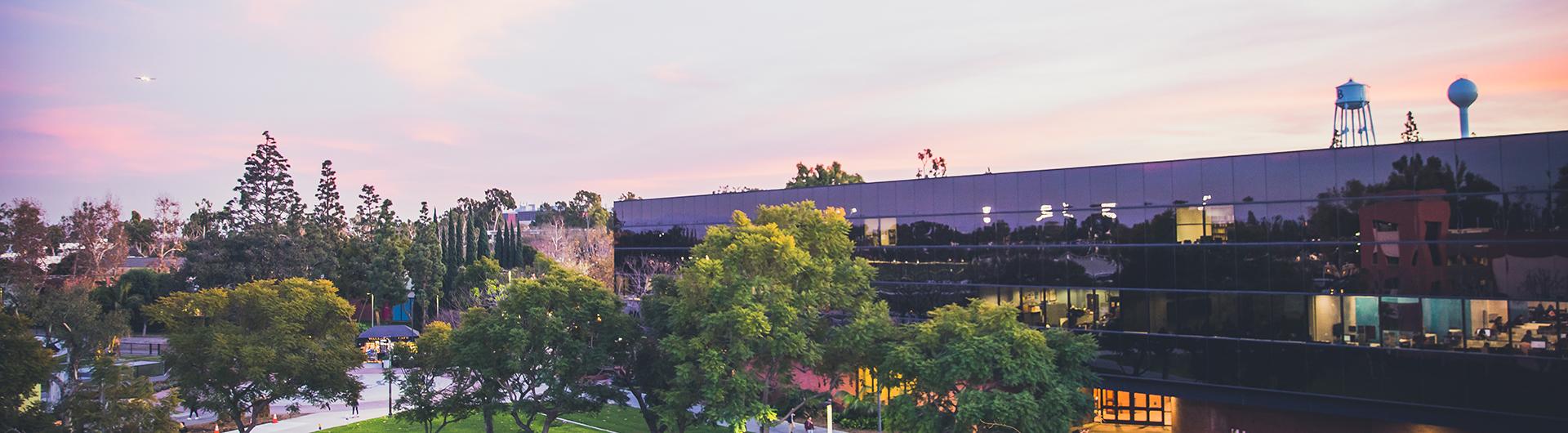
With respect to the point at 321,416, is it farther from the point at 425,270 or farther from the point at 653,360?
the point at 425,270

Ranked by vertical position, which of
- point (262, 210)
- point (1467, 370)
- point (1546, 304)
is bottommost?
point (1467, 370)

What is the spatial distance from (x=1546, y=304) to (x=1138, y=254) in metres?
11.1

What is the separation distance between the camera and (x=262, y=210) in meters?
79.8

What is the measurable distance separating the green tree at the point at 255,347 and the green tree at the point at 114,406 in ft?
17.3

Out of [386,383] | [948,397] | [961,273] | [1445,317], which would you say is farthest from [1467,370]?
[386,383]

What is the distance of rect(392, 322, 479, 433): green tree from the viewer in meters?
33.6

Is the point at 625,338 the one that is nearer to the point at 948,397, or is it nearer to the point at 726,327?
the point at 726,327

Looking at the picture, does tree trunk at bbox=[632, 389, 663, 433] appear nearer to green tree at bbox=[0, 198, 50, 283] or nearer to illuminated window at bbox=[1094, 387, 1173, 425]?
illuminated window at bbox=[1094, 387, 1173, 425]

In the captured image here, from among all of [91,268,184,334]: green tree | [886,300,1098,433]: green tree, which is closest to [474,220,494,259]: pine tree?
[91,268,184,334]: green tree

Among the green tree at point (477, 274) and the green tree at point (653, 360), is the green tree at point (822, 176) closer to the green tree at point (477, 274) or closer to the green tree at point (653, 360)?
the green tree at point (477, 274)

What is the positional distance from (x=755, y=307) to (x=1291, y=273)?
54.4 feet

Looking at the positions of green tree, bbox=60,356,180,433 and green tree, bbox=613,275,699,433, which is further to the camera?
green tree, bbox=613,275,699,433

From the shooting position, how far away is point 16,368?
25.7m

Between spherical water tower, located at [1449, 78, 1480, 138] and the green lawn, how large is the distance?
91.9 ft
